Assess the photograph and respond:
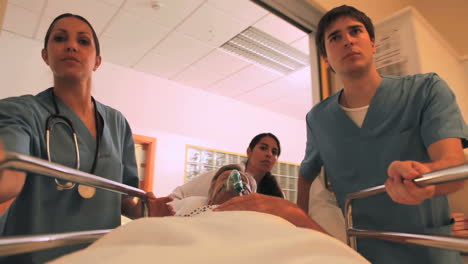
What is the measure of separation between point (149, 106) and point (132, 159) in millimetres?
2557

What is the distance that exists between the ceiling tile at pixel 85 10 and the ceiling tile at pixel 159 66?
2.09ft

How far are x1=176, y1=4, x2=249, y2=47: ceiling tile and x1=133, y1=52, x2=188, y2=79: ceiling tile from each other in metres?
0.57

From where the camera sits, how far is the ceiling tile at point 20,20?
266 centimetres

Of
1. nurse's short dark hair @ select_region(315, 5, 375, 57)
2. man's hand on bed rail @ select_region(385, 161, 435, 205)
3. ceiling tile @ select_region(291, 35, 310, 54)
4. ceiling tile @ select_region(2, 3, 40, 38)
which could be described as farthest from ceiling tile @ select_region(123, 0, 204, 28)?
man's hand on bed rail @ select_region(385, 161, 435, 205)

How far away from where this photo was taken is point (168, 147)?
3711 mm

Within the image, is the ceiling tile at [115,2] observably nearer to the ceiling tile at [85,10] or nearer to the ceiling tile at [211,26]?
the ceiling tile at [85,10]

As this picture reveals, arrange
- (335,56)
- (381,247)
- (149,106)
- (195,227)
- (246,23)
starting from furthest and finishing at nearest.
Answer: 1. (149,106)
2. (246,23)
3. (335,56)
4. (381,247)
5. (195,227)

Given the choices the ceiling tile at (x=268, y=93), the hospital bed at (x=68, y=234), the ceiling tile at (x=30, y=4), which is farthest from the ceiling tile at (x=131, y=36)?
the hospital bed at (x=68, y=234)

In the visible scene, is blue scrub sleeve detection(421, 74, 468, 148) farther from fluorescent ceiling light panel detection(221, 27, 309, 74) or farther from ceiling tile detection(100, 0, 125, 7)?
ceiling tile detection(100, 0, 125, 7)

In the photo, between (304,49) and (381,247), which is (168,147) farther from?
(381,247)

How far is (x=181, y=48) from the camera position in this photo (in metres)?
3.19

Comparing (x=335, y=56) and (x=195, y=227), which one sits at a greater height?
(x=335, y=56)

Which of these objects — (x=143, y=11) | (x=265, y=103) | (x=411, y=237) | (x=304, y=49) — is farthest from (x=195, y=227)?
(x=265, y=103)

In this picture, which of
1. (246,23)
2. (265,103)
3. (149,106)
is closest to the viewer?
(246,23)
